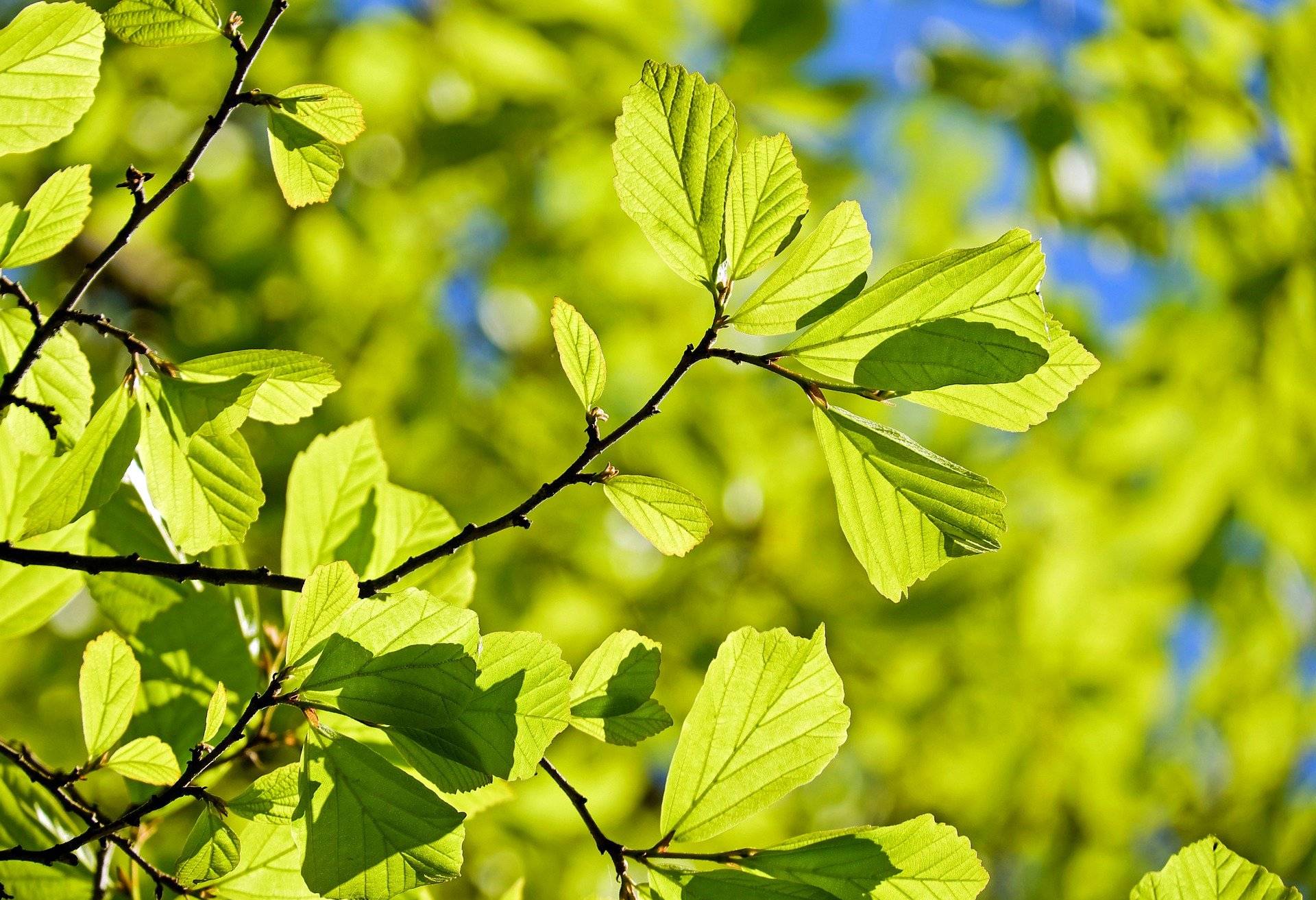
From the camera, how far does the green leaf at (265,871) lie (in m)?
0.50

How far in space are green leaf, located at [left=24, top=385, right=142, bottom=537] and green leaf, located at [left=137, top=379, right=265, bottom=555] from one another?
0.02 metres

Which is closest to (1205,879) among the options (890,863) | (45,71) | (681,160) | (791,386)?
(890,863)

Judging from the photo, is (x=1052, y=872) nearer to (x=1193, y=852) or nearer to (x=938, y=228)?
(x=938, y=228)

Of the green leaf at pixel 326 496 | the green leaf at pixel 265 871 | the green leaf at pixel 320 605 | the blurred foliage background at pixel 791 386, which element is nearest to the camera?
the green leaf at pixel 320 605

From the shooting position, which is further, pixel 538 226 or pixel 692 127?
pixel 538 226

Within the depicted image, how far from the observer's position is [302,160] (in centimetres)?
46

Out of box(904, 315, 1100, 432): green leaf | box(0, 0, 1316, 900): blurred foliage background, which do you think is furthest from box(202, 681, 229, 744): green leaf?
box(0, 0, 1316, 900): blurred foliage background

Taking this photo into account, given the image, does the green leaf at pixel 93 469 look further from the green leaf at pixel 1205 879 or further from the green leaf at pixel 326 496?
the green leaf at pixel 1205 879

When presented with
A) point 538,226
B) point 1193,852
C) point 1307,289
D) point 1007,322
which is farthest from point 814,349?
point 1307,289

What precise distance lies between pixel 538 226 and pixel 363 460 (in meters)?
1.13

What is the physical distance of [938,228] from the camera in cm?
214

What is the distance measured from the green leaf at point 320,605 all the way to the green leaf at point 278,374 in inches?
3.9

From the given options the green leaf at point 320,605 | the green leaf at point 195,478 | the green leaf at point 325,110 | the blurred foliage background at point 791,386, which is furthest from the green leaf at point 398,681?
the blurred foliage background at point 791,386

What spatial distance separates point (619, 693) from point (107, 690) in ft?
0.78
